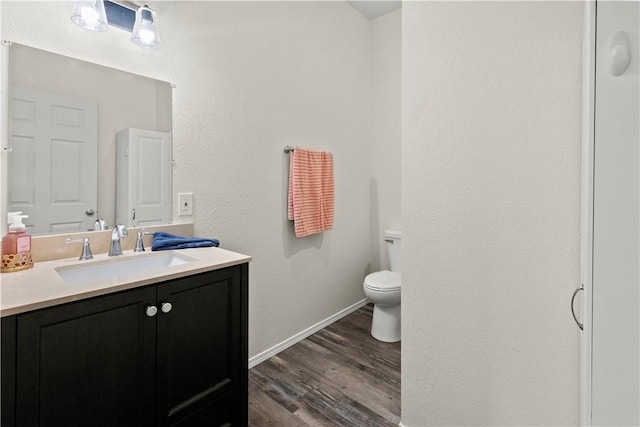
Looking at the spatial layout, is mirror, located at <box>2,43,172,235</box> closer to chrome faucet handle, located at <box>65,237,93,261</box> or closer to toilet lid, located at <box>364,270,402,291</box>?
chrome faucet handle, located at <box>65,237,93,261</box>

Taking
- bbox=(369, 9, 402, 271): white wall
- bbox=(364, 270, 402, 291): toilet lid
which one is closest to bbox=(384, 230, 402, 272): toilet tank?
bbox=(364, 270, 402, 291): toilet lid

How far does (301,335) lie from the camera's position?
242 centimetres

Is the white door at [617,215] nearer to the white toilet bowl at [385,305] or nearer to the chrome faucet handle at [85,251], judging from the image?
the chrome faucet handle at [85,251]

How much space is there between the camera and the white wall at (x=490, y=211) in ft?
3.46

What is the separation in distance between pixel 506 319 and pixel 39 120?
1933 mm

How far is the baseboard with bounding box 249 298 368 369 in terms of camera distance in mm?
2092

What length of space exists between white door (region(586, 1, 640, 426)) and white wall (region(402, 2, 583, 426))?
0.61 meters

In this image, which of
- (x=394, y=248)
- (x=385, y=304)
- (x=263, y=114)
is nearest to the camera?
(x=263, y=114)

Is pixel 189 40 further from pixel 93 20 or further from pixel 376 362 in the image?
pixel 376 362

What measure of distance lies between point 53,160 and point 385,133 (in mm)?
2499

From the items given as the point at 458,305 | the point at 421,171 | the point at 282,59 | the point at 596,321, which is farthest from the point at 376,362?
the point at 282,59

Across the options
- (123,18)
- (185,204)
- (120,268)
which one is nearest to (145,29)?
(123,18)

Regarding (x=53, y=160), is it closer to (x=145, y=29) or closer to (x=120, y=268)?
(x=120, y=268)

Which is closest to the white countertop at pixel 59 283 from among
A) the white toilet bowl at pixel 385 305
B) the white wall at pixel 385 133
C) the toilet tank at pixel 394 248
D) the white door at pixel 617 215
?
the white door at pixel 617 215
